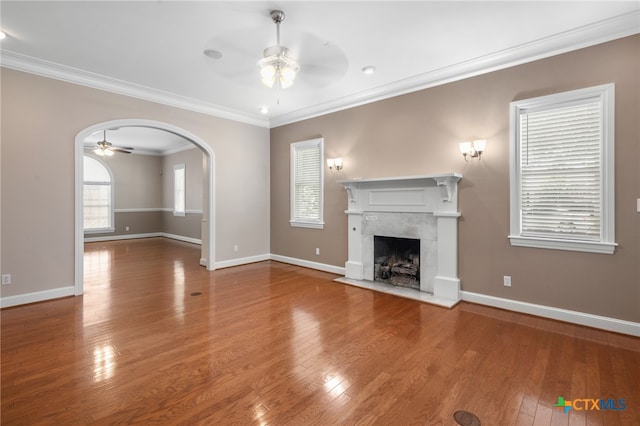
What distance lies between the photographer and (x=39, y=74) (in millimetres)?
4012

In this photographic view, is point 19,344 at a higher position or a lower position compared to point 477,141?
lower

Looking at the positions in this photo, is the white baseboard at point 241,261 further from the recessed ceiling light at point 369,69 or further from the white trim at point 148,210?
the recessed ceiling light at point 369,69

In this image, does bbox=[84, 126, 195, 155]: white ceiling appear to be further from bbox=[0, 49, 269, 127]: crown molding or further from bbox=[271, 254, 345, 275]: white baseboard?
bbox=[271, 254, 345, 275]: white baseboard

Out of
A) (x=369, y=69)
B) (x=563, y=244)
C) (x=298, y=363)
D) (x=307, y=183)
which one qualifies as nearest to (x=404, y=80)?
(x=369, y=69)

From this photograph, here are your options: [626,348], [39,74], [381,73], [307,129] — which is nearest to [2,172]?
[39,74]

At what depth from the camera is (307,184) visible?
20.4 feet

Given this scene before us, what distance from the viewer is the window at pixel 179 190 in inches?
398

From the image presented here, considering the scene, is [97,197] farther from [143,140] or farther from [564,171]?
[564,171]

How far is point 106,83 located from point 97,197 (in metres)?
6.93

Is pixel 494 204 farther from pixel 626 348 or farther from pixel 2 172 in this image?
pixel 2 172

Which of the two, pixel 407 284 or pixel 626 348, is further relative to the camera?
pixel 407 284

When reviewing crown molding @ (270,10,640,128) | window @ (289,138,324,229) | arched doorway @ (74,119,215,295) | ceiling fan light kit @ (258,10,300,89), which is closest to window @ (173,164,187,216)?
arched doorway @ (74,119,215,295)

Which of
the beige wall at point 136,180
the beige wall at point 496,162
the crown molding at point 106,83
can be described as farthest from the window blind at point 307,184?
the beige wall at point 136,180

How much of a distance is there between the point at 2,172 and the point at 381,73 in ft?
16.7
